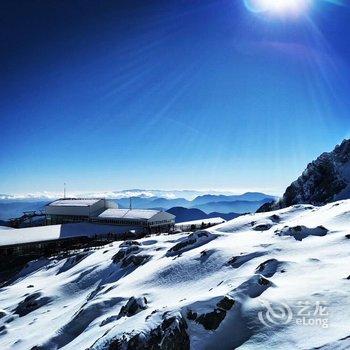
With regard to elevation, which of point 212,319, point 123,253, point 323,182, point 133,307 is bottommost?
point 133,307

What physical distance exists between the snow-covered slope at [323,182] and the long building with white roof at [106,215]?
242 feet

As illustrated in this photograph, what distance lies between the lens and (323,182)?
15738 centimetres

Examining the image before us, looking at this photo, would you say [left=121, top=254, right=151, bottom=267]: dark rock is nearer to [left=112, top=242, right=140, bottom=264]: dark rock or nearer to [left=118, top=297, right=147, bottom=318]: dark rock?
[left=112, top=242, right=140, bottom=264]: dark rock

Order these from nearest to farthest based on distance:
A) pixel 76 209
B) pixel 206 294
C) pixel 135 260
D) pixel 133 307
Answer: pixel 206 294
pixel 133 307
pixel 135 260
pixel 76 209

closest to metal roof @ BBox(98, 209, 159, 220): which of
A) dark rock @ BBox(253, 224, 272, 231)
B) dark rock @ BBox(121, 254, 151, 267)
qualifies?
dark rock @ BBox(121, 254, 151, 267)

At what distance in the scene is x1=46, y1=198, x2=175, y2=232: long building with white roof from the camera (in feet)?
325

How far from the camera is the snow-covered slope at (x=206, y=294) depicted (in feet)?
71.8

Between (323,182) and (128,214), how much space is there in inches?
3663

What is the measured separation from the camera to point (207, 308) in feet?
80.2

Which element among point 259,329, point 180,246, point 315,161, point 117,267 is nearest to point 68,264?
point 117,267

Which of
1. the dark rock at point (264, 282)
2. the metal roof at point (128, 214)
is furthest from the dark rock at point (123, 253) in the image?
the metal roof at point (128, 214)

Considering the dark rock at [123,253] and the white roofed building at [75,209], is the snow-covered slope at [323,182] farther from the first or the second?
the dark rock at [123,253]

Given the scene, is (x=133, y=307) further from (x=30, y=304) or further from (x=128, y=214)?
(x=128, y=214)

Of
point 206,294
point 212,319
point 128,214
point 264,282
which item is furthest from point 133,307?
point 128,214
